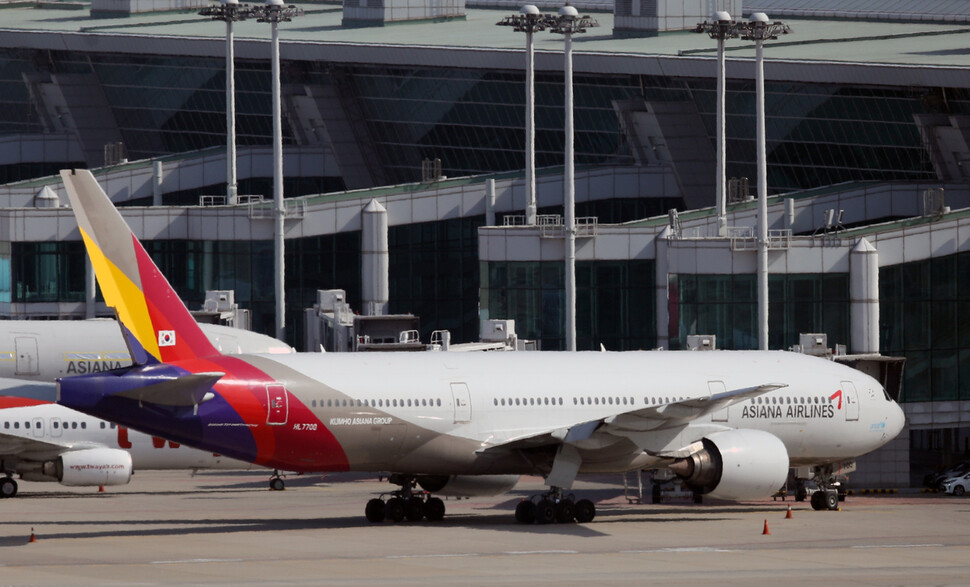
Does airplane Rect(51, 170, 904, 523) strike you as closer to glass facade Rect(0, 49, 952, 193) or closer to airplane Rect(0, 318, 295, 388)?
airplane Rect(0, 318, 295, 388)

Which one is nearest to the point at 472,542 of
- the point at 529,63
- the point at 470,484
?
the point at 470,484

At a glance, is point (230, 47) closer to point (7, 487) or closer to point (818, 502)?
point (7, 487)

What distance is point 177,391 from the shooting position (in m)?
47.0

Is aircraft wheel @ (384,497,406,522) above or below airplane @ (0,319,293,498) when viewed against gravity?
below

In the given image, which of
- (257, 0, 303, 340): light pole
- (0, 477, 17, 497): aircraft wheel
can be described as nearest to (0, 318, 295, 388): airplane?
(0, 477, 17, 497): aircraft wheel

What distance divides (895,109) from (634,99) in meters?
16.1

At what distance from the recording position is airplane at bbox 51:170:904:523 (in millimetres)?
47125

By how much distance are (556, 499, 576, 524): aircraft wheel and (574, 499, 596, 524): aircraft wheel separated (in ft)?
0.90

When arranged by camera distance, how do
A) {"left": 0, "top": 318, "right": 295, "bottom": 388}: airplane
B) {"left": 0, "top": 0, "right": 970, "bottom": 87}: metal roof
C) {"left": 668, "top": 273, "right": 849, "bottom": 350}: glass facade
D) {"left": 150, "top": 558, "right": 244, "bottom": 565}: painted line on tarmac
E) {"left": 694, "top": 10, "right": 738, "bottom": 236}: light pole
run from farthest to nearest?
{"left": 0, "top": 0, "right": 970, "bottom": 87}: metal roof, {"left": 694, "top": 10, "right": 738, "bottom": 236}: light pole, {"left": 0, "top": 318, "right": 295, "bottom": 388}: airplane, {"left": 668, "top": 273, "right": 849, "bottom": 350}: glass facade, {"left": 150, "top": 558, "right": 244, "bottom": 565}: painted line on tarmac

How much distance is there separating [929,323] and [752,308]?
6.51m

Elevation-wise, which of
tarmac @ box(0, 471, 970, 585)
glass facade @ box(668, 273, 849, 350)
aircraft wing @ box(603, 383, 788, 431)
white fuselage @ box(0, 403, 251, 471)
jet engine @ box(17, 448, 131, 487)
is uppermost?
glass facade @ box(668, 273, 849, 350)

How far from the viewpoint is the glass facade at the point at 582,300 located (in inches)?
2972

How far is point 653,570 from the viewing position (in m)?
41.7

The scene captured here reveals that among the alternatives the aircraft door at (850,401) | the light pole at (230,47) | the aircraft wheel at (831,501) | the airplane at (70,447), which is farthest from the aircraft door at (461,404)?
the light pole at (230,47)
